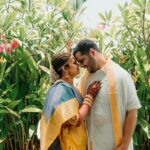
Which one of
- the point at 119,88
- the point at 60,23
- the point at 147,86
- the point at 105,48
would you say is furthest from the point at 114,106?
the point at 60,23

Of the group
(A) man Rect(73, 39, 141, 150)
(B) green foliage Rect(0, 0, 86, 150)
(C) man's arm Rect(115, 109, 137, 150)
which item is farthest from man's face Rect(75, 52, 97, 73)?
(B) green foliage Rect(0, 0, 86, 150)

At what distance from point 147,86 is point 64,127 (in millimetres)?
1482

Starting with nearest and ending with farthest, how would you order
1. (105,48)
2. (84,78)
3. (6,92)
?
(84,78) → (6,92) → (105,48)

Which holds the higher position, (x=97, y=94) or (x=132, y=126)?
(x=97, y=94)

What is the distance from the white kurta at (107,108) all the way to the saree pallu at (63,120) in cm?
8

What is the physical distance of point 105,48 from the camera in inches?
139

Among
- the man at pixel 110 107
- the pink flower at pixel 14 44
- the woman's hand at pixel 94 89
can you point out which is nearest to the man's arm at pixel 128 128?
the man at pixel 110 107

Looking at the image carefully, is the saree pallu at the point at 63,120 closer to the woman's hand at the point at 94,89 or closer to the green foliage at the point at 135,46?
the woman's hand at the point at 94,89

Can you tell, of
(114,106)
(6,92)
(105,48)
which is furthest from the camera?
(105,48)

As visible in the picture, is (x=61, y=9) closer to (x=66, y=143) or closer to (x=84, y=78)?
(x=84, y=78)

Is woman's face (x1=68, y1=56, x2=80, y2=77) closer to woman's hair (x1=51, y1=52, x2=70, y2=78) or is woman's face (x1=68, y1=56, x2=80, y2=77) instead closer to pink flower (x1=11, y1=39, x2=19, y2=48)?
woman's hair (x1=51, y1=52, x2=70, y2=78)

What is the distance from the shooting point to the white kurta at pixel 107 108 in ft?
6.25

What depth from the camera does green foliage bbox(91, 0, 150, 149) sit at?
3.26 meters

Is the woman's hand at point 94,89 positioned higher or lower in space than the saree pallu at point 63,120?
higher
